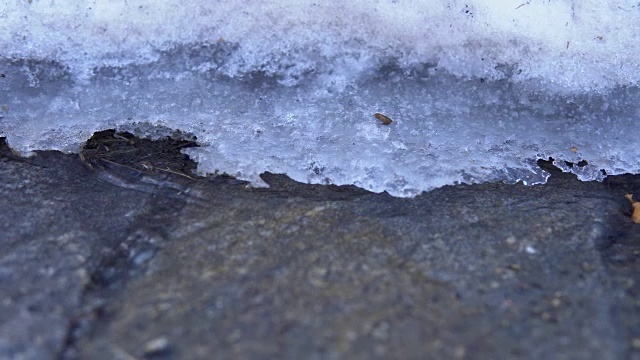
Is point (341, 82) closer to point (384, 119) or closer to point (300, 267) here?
point (384, 119)

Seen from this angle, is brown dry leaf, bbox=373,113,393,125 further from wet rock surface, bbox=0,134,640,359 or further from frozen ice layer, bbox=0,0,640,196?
wet rock surface, bbox=0,134,640,359

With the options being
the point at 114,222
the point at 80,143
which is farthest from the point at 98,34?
the point at 114,222

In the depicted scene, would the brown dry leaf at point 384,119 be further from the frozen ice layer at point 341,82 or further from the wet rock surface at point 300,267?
the wet rock surface at point 300,267

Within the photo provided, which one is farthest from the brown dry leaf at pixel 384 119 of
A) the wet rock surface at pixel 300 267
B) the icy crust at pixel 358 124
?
the wet rock surface at pixel 300 267

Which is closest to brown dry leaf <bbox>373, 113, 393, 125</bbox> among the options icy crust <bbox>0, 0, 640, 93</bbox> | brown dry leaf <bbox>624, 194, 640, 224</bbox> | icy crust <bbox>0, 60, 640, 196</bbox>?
icy crust <bbox>0, 60, 640, 196</bbox>

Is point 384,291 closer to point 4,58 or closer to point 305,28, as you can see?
point 305,28

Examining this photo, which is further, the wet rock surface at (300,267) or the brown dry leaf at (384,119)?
the brown dry leaf at (384,119)
